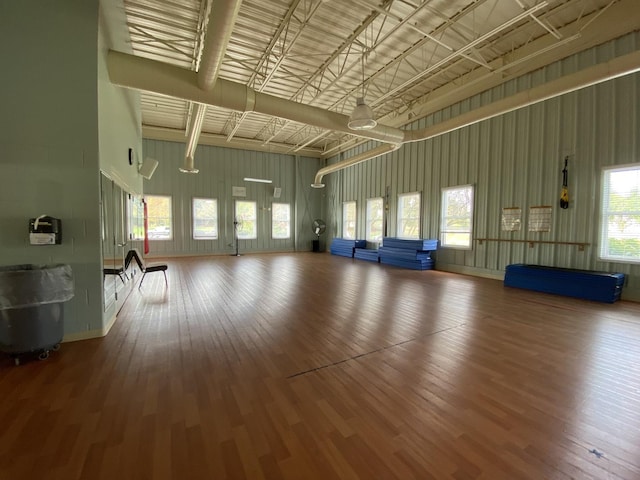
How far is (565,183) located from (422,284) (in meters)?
3.40

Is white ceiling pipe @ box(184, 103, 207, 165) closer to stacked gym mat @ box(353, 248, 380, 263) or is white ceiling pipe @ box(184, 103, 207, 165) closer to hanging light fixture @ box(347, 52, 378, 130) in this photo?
hanging light fixture @ box(347, 52, 378, 130)

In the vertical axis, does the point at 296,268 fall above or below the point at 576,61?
below

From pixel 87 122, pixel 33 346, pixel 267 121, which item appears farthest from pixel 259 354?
pixel 267 121

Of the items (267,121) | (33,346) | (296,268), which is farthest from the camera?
(267,121)

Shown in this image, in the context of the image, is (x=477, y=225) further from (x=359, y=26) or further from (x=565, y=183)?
(x=359, y=26)

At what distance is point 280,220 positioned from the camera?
12750 mm

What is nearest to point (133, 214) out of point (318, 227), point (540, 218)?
point (318, 227)

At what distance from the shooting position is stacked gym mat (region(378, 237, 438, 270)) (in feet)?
26.4

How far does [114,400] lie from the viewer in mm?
1987

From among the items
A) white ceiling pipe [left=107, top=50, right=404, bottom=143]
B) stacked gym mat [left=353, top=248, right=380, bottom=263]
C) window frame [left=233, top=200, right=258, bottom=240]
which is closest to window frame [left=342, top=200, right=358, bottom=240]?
stacked gym mat [left=353, top=248, right=380, bottom=263]

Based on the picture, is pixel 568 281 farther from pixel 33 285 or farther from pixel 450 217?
pixel 33 285

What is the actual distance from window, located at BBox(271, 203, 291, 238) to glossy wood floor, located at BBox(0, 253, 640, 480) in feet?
28.8

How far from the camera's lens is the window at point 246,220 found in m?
11.8

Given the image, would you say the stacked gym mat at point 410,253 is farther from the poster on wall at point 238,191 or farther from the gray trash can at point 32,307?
the gray trash can at point 32,307
